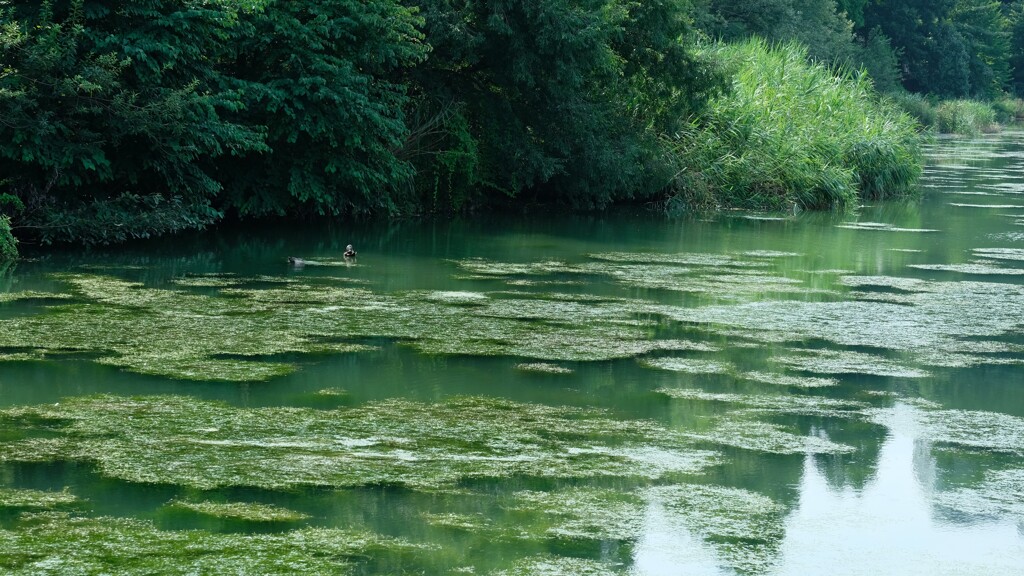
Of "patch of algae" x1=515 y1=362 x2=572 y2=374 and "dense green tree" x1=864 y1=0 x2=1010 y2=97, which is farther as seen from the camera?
"dense green tree" x1=864 y1=0 x2=1010 y2=97

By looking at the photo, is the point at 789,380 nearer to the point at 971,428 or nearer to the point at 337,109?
the point at 971,428

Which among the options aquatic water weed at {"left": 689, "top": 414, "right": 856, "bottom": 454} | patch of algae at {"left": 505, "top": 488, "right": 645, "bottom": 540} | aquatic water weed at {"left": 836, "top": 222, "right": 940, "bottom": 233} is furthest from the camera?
aquatic water weed at {"left": 836, "top": 222, "right": 940, "bottom": 233}

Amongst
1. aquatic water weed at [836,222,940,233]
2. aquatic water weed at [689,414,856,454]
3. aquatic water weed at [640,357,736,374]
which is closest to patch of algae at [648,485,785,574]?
aquatic water weed at [689,414,856,454]

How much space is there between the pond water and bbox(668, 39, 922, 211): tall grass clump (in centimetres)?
715

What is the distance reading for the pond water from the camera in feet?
16.0

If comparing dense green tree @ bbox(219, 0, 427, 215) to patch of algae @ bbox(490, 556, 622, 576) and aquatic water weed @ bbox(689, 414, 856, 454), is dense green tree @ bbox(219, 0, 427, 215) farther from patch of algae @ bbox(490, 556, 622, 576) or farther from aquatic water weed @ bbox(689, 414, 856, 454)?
patch of algae @ bbox(490, 556, 622, 576)

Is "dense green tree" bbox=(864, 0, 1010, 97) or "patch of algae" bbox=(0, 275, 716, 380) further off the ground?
"dense green tree" bbox=(864, 0, 1010, 97)

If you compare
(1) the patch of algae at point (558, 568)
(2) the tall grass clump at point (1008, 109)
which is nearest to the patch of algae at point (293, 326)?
(1) the patch of algae at point (558, 568)

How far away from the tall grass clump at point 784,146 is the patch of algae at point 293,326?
947cm

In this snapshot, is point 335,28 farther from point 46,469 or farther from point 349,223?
point 46,469

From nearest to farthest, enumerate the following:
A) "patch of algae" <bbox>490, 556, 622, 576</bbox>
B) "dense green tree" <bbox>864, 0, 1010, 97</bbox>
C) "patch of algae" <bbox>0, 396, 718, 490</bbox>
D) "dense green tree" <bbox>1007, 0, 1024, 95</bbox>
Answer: "patch of algae" <bbox>490, 556, 622, 576</bbox> → "patch of algae" <bbox>0, 396, 718, 490</bbox> → "dense green tree" <bbox>864, 0, 1010, 97</bbox> → "dense green tree" <bbox>1007, 0, 1024, 95</bbox>

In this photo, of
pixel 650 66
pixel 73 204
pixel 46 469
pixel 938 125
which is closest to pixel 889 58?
pixel 938 125

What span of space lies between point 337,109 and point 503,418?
8.07 metres

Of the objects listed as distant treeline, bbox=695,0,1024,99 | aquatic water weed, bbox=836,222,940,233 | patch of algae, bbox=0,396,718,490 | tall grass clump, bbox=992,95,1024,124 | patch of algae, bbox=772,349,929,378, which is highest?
distant treeline, bbox=695,0,1024,99
